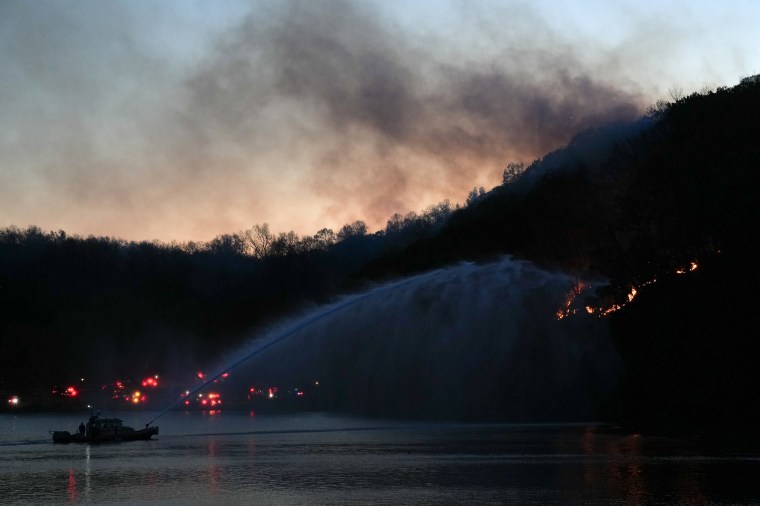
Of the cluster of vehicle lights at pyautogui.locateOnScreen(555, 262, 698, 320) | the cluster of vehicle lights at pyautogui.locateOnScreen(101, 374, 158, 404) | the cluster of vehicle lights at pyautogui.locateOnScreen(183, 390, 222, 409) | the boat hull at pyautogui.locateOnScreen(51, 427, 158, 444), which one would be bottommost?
the boat hull at pyautogui.locateOnScreen(51, 427, 158, 444)

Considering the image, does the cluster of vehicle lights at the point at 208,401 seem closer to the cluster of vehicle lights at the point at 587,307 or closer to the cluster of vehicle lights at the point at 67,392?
the cluster of vehicle lights at the point at 67,392

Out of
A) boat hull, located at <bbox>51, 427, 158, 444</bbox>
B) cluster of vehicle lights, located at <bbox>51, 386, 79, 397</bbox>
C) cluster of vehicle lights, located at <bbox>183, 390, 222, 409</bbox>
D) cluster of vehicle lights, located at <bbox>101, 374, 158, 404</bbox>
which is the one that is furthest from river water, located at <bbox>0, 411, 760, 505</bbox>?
cluster of vehicle lights, located at <bbox>183, 390, 222, 409</bbox>

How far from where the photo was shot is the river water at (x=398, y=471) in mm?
36219

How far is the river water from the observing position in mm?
36219

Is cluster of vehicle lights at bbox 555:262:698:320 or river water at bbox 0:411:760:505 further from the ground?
cluster of vehicle lights at bbox 555:262:698:320

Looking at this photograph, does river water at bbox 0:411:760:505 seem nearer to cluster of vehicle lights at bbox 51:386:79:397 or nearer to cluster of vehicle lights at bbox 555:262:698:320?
cluster of vehicle lights at bbox 555:262:698:320

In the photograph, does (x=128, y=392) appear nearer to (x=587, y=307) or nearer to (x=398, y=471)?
(x=587, y=307)

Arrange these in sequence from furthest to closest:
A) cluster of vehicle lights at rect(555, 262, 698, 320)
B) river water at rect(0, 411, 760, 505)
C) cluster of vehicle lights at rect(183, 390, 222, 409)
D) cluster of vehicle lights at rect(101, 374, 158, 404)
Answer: cluster of vehicle lights at rect(183, 390, 222, 409) < cluster of vehicle lights at rect(101, 374, 158, 404) < cluster of vehicle lights at rect(555, 262, 698, 320) < river water at rect(0, 411, 760, 505)

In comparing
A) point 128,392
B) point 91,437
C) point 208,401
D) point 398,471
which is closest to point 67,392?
point 128,392

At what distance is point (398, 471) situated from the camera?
149ft

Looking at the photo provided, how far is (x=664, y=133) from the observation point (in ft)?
310

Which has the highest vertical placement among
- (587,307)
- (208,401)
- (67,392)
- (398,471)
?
(67,392)

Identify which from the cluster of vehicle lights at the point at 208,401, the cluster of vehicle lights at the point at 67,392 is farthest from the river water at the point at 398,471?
the cluster of vehicle lights at the point at 208,401

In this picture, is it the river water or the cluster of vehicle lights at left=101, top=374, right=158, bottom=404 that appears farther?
the cluster of vehicle lights at left=101, top=374, right=158, bottom=404
